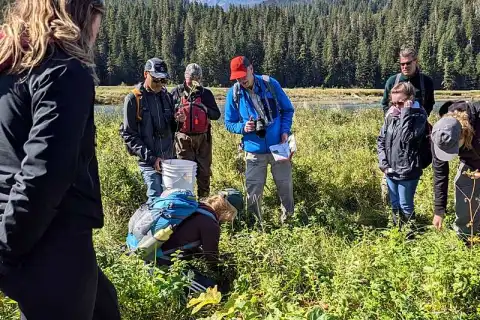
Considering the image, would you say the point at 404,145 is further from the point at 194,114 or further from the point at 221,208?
the point at 194,114

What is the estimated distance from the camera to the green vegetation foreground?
269 cm

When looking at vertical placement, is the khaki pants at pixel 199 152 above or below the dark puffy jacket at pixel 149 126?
below

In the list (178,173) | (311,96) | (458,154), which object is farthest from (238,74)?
(311,96)

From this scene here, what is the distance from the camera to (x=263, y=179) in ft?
17.5

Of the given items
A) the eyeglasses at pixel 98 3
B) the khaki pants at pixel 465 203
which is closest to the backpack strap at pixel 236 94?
the khaki pants at pixel 465 203

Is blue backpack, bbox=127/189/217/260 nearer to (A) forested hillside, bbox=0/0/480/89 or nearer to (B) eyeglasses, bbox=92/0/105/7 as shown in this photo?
(B) eyeglasses, bbox=92/0/105/7

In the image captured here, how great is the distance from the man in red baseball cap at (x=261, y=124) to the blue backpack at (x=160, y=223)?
1.56 metres

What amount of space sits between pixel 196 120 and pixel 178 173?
150 cm

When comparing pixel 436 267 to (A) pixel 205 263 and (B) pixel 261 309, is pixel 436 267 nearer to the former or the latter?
(B) pixel 261 309

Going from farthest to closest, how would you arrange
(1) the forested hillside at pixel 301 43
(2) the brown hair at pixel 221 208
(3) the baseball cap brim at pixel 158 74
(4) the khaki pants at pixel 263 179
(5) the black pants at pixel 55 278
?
(1) the forested hillside at pixel 301 43
(4) the khaki pants at pixel 263 179
(3) the baseball cap brim at pixel 158 74
(2) the brown hair at pixel 221 208
(5) the black pants at pixel 55 278

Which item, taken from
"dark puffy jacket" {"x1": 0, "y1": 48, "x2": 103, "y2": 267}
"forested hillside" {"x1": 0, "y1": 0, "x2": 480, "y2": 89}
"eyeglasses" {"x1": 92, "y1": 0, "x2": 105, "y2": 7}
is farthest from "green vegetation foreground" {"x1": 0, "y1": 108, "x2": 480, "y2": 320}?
"forested hillside" {"x1": 0, "y1": 0, "x2": 480, "y2": 89}

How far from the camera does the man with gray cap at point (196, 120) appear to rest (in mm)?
5969

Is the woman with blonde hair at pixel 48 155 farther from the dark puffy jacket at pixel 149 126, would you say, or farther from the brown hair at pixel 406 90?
the brown hair at pixel 406 90

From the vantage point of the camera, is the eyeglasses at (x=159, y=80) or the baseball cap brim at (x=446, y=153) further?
the eyeglasses at (x=159, y=80)
